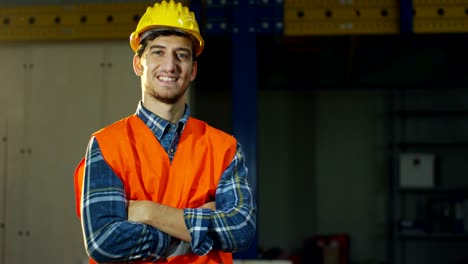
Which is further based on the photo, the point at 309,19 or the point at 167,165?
the point at 309,19

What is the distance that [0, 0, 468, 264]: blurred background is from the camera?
15.3ft

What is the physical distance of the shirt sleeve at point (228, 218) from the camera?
1.54 m

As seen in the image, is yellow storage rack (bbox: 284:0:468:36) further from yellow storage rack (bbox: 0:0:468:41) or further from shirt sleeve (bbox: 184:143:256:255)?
shirt sleeve (bbox: 184:143:256:255)

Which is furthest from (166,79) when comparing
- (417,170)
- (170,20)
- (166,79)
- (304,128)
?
(304,128)

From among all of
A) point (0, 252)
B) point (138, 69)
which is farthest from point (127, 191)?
point (0, 252)

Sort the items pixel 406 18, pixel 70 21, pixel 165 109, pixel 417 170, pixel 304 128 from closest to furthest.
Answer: pixel 165 109, pixel 406 18, pixel 70 21, pixel 417 170, pixel 304 128

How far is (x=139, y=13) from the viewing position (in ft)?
15.2

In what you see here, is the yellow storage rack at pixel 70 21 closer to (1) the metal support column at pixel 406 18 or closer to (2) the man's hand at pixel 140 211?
(1) the metal support column at pixel 406 18

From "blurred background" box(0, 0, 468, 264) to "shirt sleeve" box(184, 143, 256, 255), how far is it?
3091mm

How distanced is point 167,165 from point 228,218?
196 millimetres

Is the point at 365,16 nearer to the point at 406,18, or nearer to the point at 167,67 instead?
the point at 406,18

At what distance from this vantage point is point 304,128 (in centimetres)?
789

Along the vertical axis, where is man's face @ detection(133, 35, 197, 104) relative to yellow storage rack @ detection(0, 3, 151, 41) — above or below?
below

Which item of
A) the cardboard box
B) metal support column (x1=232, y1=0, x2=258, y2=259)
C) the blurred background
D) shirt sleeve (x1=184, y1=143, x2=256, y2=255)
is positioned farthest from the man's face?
the cardboard box
